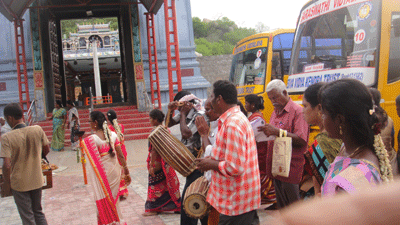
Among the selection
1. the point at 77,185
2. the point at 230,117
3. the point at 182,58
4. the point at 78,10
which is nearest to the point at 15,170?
the point at 230,117

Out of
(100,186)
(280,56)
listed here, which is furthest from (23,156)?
(280,56)

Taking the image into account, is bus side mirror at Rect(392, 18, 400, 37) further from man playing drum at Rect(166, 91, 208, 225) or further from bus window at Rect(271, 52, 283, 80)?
bus window at Rect(271, 52, 283, 80)

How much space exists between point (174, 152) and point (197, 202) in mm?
845

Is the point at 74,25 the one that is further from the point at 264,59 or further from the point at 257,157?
the point at 257,157

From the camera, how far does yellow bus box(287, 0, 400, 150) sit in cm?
523

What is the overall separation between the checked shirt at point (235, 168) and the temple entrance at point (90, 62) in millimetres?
15160

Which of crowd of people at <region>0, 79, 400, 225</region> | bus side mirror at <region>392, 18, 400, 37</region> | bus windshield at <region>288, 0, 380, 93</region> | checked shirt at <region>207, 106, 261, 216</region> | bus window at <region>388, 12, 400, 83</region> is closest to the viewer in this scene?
crowd of people at <region>0, 79, 400, 225</region>

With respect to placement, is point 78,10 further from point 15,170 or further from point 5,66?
point 15,170

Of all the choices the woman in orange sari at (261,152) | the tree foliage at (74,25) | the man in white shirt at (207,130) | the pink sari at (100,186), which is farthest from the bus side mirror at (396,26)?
the tree foliage at (74,25)

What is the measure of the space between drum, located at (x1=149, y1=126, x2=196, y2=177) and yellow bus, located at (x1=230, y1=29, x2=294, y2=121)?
6848 mm

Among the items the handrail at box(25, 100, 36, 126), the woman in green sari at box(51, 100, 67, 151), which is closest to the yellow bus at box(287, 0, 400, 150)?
the woman in green sari at box(51, 100, 67, 151)

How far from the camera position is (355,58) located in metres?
5.73

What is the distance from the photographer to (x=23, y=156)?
393 cm

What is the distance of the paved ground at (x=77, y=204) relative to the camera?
4.93 metres
